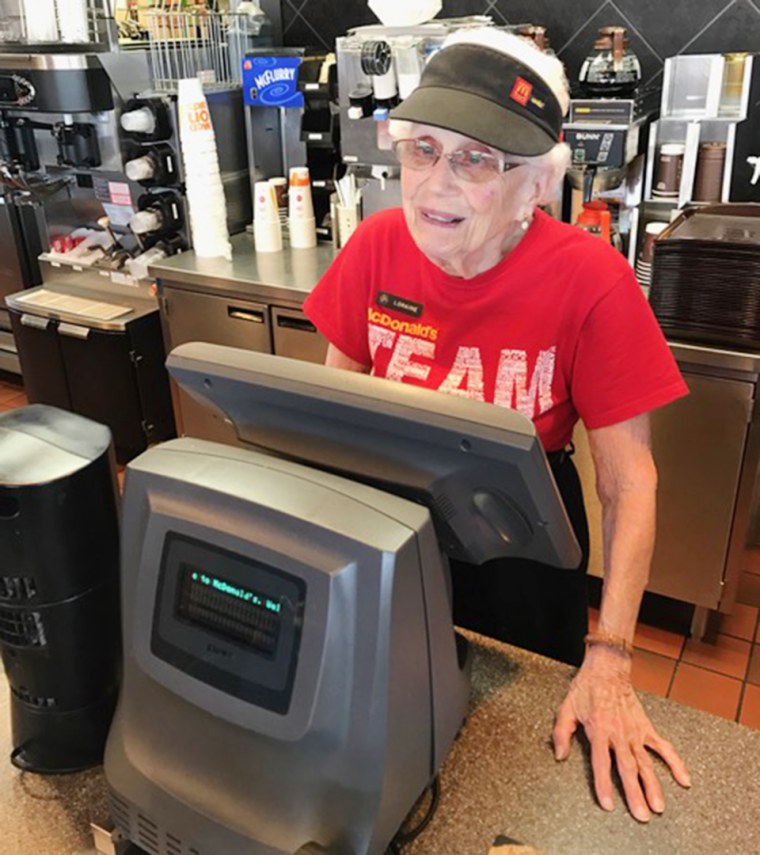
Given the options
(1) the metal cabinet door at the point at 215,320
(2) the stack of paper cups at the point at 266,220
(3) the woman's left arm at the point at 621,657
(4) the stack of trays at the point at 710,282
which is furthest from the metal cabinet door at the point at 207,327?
(3) the woman's left arm at the point at 621,657

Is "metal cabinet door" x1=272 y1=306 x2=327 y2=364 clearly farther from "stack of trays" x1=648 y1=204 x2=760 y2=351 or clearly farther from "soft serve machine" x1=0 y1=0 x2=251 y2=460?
"stack of trays" x1=648 y1=204 x2=760 y2=351

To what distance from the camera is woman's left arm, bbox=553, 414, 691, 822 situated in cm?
93

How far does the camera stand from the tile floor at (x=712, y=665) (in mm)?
2342

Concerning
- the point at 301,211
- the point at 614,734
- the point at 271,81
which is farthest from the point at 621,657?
the point at 271,81

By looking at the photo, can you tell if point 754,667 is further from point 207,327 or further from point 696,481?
point 207,327

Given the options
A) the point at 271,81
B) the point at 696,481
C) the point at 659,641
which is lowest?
the point at 659,641

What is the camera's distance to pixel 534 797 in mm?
920

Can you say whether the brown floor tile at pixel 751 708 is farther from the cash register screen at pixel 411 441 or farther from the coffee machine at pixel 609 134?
the cash register screen at pixel 411 441

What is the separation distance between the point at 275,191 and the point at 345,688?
2724 mm

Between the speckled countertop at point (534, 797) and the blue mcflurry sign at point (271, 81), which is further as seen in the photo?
the blue mcflurry sign at point (271, 81)

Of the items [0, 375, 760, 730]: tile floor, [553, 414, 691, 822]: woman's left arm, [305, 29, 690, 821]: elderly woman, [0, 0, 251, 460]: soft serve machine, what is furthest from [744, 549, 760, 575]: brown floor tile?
[0, 0, 251, 460]: soft serve machine

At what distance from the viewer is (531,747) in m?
0.98

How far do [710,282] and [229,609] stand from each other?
172 cm

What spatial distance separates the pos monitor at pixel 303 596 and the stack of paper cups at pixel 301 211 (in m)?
2.34
